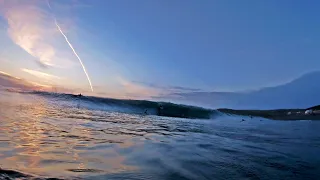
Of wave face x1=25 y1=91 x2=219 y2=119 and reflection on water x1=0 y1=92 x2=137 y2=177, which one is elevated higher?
wave face x1=25 y1=91 x2=219 y2=119

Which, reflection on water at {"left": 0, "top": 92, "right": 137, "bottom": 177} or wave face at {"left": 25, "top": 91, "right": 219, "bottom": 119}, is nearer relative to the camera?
reflection on water at {"left": 0, "top": 92, "right": 137, "bottom": 177}

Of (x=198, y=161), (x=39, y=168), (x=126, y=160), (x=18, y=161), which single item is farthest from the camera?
(x=198, y=161)

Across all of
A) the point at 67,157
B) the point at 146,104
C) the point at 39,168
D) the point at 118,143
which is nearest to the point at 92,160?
the point at 67,157

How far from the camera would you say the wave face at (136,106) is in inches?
855

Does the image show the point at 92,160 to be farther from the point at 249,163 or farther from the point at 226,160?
the point at 249,163

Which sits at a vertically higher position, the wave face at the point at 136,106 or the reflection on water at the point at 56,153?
the wave face at the point at 136,106

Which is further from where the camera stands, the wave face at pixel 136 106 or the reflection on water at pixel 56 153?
the wave face at pixel 136 106

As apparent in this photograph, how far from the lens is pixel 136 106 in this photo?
962 inches

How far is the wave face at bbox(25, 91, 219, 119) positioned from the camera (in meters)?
21.7

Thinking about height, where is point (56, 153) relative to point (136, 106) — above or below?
below

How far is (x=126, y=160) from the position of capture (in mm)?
3967

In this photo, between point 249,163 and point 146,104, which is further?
point 146,104

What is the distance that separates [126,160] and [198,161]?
1172 millimetres

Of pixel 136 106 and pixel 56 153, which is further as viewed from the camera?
pixel 136 106
